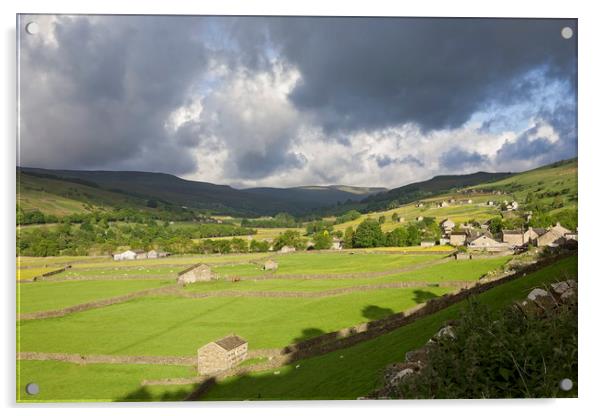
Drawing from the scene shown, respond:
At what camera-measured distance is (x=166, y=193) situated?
7.35 metres

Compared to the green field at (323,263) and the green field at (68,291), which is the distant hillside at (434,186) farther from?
the green field at (68,291)

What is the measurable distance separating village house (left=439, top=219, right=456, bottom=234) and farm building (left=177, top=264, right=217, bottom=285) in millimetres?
3995

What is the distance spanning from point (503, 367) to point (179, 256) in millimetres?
5066

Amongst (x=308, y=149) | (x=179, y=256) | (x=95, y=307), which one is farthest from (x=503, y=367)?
(x=95, y=307)

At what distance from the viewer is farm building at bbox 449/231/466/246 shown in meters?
7.45

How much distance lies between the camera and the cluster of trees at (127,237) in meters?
6.91

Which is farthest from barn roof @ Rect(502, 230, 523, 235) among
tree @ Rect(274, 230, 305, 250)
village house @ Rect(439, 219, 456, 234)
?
tree @ Rect(274, 230, 305, 250)

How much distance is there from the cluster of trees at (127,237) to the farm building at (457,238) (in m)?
3.37

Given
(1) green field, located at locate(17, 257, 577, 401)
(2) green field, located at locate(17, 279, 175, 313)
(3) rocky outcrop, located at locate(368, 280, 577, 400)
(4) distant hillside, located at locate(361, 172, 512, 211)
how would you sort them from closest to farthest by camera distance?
(3) rocky outcrop, located at locate(368, 280, 577, 400) < (1) green field, located at locate(17, 257, 577, 401) < (2) green field, located at locate(17, 279, 175, 313) < (4) distant hillside, located at locate(361, 172, 512, 211)

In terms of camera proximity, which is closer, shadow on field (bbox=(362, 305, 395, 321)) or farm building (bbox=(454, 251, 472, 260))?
shadow on field (bbox=(362, 305, 395, 321))

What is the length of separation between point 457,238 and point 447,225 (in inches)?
11.3

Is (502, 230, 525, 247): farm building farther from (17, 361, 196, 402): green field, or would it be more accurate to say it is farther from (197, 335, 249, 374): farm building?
(17, 361, 196, 402): green field

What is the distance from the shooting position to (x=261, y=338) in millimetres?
7066

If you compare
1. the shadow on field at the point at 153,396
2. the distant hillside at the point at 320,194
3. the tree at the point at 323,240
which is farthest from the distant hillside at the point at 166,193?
the shadow on field at the point at 153,396
